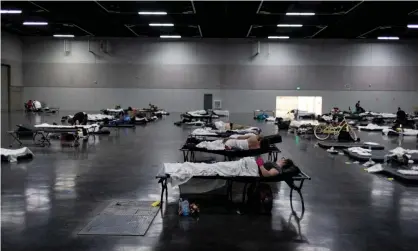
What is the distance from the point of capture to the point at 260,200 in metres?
5.12

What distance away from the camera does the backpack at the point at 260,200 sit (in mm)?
5043

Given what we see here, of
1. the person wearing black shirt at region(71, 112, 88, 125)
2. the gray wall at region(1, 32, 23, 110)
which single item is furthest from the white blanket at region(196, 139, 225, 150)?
the gray wall at region(1, 32, 23, 110)

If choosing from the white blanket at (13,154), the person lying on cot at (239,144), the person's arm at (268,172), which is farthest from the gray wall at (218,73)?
the person's arm at (268,172)

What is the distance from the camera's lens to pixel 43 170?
7.73m

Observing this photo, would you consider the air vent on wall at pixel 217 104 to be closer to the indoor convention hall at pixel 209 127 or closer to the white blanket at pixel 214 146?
the indoor convention hall at pixel 209 127

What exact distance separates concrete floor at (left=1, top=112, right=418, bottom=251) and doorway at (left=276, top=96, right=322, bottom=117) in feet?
74.8

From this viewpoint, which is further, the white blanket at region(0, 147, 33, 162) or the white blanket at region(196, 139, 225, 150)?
the white blanket at region(0, 147, 33, 162)

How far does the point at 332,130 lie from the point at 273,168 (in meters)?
9.56

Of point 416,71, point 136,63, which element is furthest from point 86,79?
point 416,71

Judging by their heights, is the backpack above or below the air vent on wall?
below

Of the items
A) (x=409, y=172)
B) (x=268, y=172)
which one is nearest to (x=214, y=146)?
(x=268, y=172)

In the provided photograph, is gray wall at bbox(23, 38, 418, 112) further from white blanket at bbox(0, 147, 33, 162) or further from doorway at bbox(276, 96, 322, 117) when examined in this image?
white blanket at bbox(0, 147, 33, 162)

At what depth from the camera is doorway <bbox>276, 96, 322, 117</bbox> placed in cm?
3095

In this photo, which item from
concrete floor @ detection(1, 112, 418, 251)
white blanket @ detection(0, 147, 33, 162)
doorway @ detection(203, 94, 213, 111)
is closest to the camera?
concrete floor @ detection(1, 112, 418, 251)
